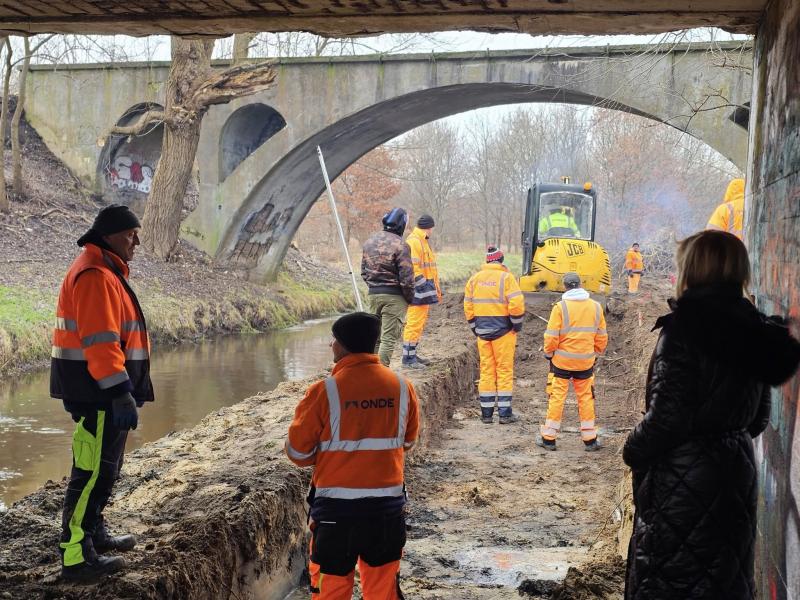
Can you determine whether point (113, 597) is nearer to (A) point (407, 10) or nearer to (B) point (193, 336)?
(A) point (407, 10)

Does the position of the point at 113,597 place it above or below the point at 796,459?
below

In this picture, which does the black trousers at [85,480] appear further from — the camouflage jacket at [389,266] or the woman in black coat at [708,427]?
the camouflage jacket at [389,266]

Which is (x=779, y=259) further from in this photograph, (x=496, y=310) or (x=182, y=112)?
(x=182, y=112)

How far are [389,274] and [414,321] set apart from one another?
1832mm

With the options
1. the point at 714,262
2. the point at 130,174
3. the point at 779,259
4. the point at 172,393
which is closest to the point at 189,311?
the point at 172,393

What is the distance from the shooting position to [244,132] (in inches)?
1086

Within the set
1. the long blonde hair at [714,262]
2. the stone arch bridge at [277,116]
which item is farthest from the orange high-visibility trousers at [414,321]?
the stone arch bridge at [277,116]

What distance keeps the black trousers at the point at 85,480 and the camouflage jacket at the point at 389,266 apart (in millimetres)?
Result: 6243

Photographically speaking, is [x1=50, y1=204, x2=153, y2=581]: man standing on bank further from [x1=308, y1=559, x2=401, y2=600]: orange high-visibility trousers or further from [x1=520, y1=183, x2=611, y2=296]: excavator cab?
[x1=520, y1=183, x2=611, y2=296]: excavator cab

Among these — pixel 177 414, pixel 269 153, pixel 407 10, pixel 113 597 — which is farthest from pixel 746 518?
pixel 269 153

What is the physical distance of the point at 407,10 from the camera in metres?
5.14

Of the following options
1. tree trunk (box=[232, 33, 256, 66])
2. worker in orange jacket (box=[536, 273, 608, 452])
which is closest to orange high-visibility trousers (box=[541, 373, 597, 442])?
worker in orange jacket (box=[536, 273, 608, 452])

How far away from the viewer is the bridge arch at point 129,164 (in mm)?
27969

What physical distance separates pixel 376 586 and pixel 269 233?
23874 mm
